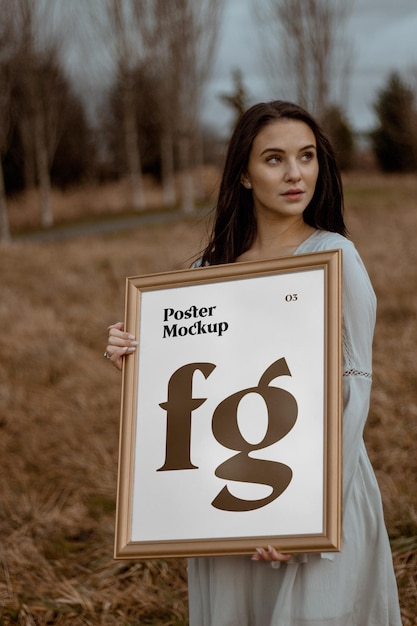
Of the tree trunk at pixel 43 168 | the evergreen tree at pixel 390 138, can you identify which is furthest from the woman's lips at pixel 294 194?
the evergreen tree at pixel 390 138

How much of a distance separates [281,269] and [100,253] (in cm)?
1028

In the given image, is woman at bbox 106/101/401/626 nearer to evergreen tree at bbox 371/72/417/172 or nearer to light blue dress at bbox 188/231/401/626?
light blue dress at bbox 188/231/401/626

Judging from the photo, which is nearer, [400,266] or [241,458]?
[241,458]

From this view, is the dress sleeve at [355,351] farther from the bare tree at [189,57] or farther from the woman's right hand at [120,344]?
the bare tree at [189,57]

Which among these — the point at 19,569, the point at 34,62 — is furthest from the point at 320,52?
the point at 19,569

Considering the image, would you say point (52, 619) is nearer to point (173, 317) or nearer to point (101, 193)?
point (173, 317)

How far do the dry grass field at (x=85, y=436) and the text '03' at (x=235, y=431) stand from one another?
71 cm

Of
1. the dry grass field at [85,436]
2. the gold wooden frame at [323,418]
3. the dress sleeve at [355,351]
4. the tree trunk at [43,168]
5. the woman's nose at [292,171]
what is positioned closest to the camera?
the gold wooden frame at [323,418]

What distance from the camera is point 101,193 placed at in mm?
26031

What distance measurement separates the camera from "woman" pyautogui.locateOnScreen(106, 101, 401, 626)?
1.98 meters

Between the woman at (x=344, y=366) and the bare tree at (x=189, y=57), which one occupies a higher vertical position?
the bare tree at (x=189, y=57)

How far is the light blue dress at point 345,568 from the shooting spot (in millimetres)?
1971

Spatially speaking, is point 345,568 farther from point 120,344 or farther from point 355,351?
point 120,344

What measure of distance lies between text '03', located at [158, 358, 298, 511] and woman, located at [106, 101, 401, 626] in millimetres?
148
